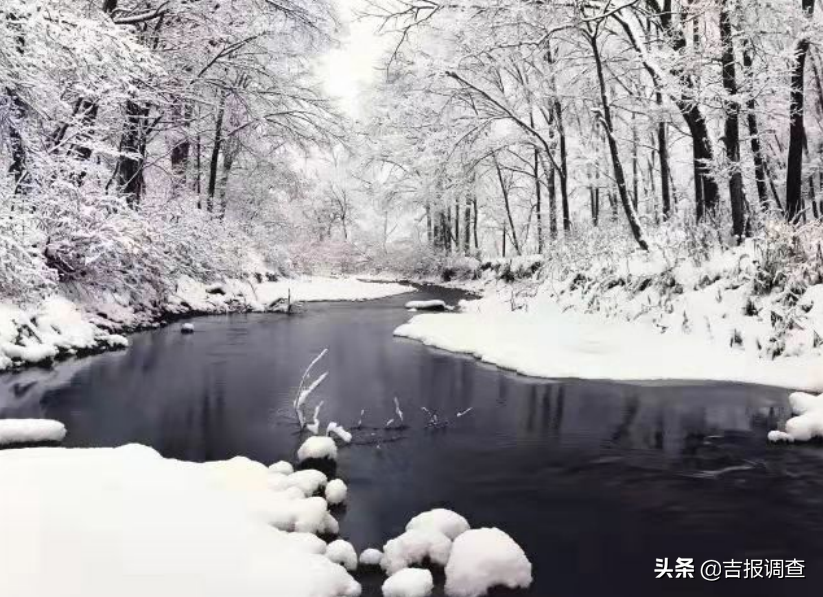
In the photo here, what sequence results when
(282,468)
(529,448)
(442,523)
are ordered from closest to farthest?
1. (442,523)
2. (282,468)
3. (529,448)

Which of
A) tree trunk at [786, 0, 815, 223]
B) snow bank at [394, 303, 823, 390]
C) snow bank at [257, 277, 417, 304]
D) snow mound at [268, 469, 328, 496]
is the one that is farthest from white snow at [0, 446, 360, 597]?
snow bank at [257, 277, 417, 304]

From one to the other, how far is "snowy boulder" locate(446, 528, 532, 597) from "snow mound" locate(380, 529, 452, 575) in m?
0.11

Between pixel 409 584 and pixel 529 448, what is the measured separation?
279 cm

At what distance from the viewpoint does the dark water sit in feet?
12.9

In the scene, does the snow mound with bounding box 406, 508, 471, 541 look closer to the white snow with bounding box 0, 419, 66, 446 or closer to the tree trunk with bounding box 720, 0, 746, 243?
the white snow with bounding box 0, 419, 66, 446

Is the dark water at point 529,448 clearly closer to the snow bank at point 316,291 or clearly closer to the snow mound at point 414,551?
the snow mound at point 414,551

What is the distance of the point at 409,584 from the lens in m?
3.29

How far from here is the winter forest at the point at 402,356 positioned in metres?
3.63

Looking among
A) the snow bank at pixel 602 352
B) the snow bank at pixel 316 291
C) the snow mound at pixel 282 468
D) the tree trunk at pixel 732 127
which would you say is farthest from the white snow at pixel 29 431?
the snow bank at pixel 316 291

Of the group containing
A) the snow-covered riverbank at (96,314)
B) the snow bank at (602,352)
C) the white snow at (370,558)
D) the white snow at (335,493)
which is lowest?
the white snow at (370,558)

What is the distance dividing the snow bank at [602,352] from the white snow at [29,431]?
234 inches

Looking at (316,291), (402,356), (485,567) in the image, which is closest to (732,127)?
(402,356)

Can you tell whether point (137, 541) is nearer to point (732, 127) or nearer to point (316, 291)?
point (732, 127)

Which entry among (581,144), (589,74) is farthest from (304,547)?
(581,144)
